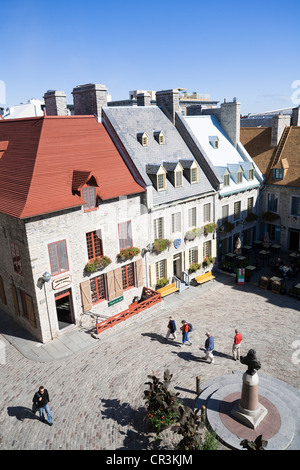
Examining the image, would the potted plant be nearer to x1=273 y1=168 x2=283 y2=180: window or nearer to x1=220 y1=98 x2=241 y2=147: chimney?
x1=273 y1=168 x2=283 y2=180: window

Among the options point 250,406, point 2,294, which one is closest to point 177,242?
point 2,294

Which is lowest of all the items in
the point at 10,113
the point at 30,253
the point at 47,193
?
the point at 30,253

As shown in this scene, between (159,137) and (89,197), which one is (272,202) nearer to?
(159,137)

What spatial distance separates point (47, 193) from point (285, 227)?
77.4 feet

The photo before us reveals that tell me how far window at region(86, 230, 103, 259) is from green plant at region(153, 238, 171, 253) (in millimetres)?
4572

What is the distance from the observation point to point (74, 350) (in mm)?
21562

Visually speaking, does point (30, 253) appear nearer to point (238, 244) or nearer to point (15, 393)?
point (15, 393)

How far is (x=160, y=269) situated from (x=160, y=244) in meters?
2.72

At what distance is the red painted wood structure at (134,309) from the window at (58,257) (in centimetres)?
415

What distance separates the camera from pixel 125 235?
25203 millimetres

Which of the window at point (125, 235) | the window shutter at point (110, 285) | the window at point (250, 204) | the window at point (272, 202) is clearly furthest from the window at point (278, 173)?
the window shutter at point (110, 285)

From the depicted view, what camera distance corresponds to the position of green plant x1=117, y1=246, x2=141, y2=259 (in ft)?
81.1

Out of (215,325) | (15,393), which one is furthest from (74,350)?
(215,325)

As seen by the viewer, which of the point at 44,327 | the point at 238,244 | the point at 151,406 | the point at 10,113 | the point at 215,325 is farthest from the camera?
the point at 10,113
